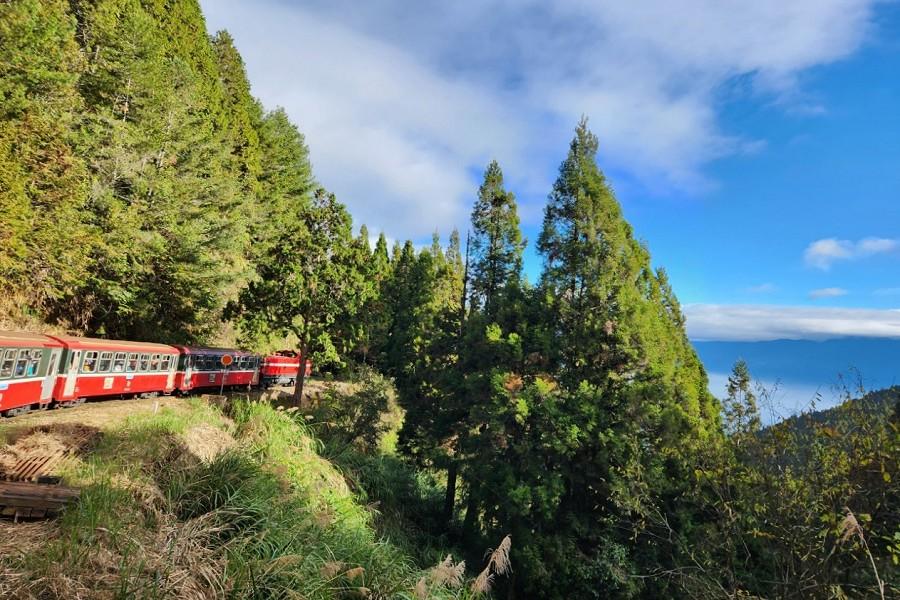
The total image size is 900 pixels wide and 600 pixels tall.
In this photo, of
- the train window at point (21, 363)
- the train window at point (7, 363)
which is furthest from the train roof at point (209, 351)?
the train window at point (7, 363)

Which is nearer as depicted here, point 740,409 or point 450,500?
point 740,409

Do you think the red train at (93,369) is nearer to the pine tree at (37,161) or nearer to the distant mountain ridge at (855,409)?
the pine tree at (37,161)

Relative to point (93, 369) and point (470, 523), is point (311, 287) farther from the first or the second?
point (470, 523)

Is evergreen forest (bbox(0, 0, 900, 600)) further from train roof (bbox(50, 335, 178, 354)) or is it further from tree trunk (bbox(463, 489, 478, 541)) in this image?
train roof (bbox(50, 335, 178, 354))

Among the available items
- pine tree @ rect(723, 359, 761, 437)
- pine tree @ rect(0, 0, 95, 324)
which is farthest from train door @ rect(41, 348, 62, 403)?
pine tree @ rect(723, 359, 761, 437)

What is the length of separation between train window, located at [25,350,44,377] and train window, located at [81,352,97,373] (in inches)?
76.8

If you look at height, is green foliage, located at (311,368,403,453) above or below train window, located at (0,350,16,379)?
below

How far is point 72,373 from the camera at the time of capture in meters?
14.3

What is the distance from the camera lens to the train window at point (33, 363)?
12.4m

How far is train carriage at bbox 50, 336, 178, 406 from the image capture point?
14180 mm

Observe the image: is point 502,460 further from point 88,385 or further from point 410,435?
point 88,385

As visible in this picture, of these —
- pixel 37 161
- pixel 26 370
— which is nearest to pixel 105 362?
pixel 26 370

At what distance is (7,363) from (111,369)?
15.0 feet

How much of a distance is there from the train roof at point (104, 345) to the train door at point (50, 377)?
448mm
